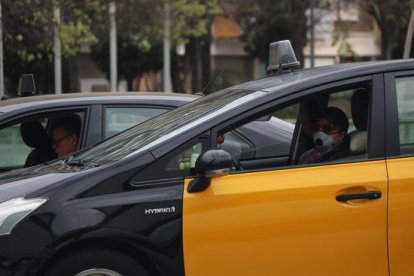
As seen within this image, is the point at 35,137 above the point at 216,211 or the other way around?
above

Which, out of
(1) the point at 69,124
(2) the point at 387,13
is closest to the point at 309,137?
(1) the point at 69,124

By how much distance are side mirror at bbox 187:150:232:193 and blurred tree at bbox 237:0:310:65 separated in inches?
702

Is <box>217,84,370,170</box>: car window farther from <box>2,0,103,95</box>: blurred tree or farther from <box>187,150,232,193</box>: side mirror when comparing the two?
<box>2,0,103,95</box>: blurred tree

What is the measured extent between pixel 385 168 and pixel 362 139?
306mm

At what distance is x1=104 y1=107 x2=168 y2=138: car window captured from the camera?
17.7ft

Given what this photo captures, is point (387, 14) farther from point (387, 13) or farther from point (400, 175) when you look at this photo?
point (400, 175)

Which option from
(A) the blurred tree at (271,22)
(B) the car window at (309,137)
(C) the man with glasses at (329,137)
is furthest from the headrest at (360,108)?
(A) the blurred tree at (271,22)

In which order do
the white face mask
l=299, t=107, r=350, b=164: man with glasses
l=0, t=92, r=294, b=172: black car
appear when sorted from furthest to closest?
l=0, t=92, r=294, b=172: black car
the white face mask
l=299, t=107, r=350, b=164: man with glasses

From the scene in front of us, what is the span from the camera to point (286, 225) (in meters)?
3.58

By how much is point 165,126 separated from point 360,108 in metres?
1.17

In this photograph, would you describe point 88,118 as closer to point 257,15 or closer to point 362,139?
point 362,139

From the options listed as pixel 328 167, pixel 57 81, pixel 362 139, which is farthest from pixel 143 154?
pixel 57 81

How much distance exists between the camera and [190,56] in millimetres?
29562

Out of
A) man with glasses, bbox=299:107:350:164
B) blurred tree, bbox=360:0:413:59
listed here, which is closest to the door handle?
man with glasses, bbox=299:107:350:164
